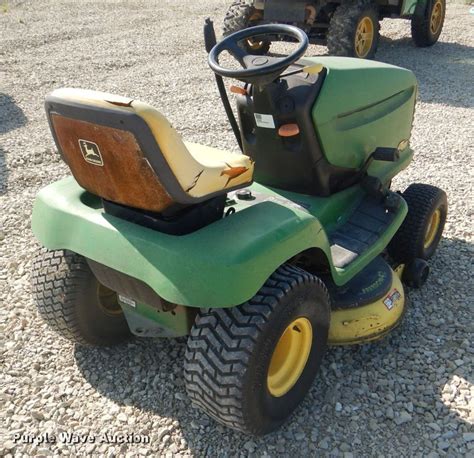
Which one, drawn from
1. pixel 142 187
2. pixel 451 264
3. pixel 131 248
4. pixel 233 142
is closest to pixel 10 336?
pixel 131 248

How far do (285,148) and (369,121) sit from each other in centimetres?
53

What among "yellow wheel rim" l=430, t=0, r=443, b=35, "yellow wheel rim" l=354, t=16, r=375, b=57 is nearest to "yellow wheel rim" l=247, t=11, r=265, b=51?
"yellow wheel rim" l=354, t=16, r=375, b=57

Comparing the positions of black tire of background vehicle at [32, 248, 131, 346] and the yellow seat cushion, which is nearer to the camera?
the yellow seat cushion

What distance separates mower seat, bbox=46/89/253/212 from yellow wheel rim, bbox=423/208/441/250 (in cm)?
160

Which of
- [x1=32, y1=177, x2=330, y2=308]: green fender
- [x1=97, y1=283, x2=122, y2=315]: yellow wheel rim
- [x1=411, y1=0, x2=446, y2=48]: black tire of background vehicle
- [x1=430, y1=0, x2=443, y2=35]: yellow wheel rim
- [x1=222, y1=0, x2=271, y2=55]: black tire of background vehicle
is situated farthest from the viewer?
[x1=430, y1=0, x2=443, y2=35]: yellow wheel rim

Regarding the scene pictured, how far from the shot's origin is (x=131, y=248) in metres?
1.86

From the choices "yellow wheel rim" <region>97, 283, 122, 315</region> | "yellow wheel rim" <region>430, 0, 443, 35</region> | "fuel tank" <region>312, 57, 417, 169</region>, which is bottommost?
"yellow wheel rim" <region>430, 0, 443, 35</region>

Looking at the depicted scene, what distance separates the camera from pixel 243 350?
5.96ft

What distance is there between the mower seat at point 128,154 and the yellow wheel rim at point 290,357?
2.07ft

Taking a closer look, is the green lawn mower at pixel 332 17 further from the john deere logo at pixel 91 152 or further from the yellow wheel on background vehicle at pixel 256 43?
the john deere logo at pixel 91 152

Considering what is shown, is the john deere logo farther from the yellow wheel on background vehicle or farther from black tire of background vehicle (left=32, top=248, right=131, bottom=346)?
the yellow wheel on background vehicle

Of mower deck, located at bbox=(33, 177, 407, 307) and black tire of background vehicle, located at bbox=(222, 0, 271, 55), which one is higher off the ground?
mower deck, located at bbox=(33, 177, 407, 307)

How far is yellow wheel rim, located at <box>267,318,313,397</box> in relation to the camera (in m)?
2.15

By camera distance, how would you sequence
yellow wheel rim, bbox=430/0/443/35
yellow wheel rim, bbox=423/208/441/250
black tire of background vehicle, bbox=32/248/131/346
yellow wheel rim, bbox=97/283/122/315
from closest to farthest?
black tire of background vehicle, bbox=32/248/131/346 < yellow wheel rim, bbox=97/283/122/315 < yellow wheel rim, bbox=423/208/441/250 < yellow wheel rim, bbox=430/0/443/35
